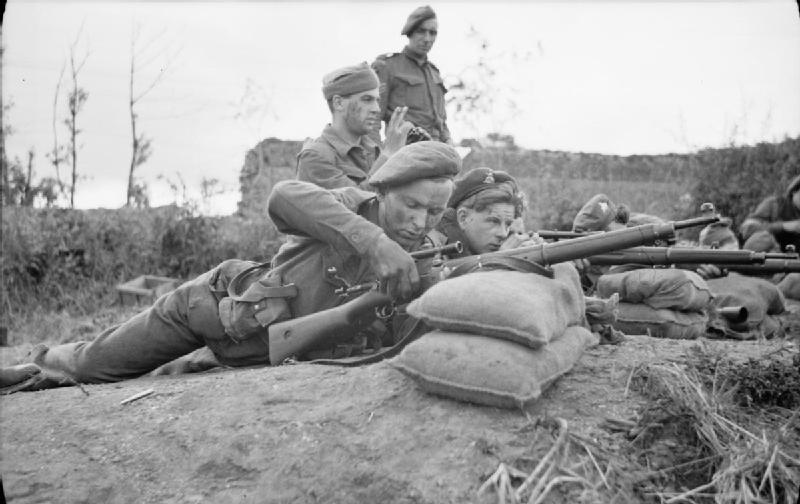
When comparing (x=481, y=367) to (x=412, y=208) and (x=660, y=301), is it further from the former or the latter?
(x=660, y=301)

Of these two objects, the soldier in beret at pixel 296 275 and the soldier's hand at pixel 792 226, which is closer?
the soldier in beret at pixel 296 275

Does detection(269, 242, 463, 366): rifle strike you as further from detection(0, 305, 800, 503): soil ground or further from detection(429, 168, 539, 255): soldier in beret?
detection(429, 168, 539, 255): soldier in beret

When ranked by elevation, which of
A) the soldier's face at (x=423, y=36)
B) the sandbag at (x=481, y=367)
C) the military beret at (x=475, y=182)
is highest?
the soldier's face at (x=423, y=36)

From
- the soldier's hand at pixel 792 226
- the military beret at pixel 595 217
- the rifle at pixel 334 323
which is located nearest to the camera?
the rifle at pixel 334 323

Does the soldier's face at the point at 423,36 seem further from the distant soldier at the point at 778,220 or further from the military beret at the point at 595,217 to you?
the distant soldier at the point at 778,220

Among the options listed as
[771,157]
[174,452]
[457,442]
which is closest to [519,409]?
[457,442]

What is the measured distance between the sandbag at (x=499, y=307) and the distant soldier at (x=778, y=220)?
7.23m

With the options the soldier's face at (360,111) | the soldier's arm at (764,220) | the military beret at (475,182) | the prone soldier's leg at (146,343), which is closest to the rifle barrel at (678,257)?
the military beret at (475,182)

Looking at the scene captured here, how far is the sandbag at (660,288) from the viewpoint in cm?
676

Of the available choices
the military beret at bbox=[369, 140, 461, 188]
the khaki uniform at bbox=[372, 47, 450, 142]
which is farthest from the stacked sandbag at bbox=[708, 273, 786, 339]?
the military beret at bbox=[369, 140, 461, 188]

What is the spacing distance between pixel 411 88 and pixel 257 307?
4317mm

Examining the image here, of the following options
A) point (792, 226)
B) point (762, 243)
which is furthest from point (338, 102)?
point (792, 226)

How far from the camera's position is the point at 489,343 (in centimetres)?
347

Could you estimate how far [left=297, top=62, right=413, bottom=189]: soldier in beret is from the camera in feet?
19.6
